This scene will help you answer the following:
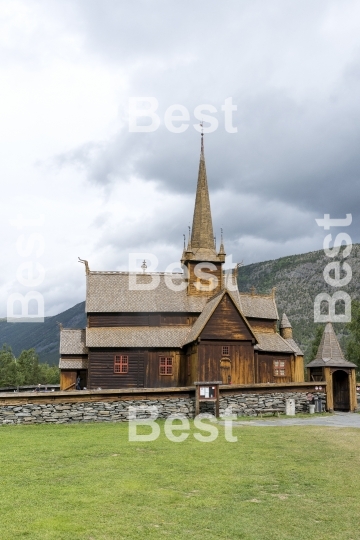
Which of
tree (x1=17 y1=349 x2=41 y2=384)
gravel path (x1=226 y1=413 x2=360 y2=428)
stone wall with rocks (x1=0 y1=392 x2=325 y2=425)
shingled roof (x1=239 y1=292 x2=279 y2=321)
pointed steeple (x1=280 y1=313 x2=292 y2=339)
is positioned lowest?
gravel path (x1=226 y1=413 x2=360 y2=428)

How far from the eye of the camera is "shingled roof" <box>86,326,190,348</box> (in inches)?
1586

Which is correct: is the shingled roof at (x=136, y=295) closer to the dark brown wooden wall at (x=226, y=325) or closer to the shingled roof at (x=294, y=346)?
the dark brown wooden wall at (x=226, y=325)

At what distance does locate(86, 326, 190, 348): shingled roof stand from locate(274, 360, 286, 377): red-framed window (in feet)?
26.8

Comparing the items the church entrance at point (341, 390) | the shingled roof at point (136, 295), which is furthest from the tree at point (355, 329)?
the shingled roof at point (136, 295)

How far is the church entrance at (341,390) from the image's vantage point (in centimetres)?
3725

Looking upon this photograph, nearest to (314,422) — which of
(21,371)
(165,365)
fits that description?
(165,365)

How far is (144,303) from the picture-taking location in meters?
42.7

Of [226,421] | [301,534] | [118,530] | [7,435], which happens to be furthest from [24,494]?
[226,421]

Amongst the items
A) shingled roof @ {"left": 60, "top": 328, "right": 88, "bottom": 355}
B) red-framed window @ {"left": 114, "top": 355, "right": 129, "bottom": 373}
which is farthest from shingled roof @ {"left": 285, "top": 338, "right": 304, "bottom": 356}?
shingled roof @ {"left": 60, "top": 328, "right": 88, "bottom": 355}

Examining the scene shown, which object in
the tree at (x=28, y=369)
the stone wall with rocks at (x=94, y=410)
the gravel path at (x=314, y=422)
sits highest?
the tree at (x=28, y=369)

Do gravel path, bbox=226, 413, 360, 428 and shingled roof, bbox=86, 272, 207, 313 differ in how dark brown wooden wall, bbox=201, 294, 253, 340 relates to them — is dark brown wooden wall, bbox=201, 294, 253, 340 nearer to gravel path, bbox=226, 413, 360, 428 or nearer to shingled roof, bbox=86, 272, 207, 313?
shingled roof, bbox=86, 272, 207, 313

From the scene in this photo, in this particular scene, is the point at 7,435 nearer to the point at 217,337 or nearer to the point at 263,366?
the point at 217,337

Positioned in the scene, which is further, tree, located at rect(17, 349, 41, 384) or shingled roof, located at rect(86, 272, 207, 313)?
tree, located at rect(17, 349, 41, 384)

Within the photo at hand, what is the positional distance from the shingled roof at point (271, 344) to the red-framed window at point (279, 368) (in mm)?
1031
